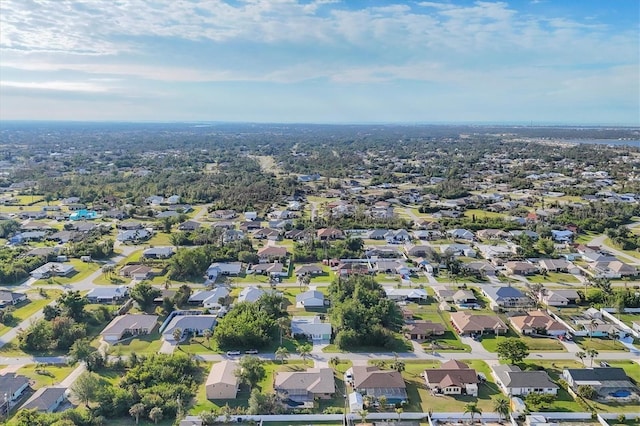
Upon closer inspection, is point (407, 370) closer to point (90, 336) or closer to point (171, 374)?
point (171, 374)

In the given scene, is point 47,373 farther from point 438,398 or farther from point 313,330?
point 438,398

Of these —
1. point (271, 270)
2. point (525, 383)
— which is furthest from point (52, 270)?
point (525, 383)

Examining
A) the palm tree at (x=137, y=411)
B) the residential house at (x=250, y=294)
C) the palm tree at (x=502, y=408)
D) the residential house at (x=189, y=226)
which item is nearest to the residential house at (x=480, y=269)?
the residential house at (x=250, y=294)

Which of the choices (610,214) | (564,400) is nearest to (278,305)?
(564,400)

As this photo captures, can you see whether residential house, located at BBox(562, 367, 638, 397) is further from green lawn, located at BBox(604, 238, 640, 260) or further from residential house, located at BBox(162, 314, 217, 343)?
green lawn, located at BBox(604, 238, 640, 260)

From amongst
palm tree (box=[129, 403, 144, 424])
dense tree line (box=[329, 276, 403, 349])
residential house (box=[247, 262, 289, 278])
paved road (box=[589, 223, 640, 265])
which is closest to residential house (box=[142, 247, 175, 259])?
residential house (box=[247, 262, 289, 278])

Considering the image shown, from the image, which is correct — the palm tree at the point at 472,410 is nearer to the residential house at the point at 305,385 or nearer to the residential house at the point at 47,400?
the residential house at the point at 305,385

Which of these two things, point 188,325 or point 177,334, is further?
point 188,325
